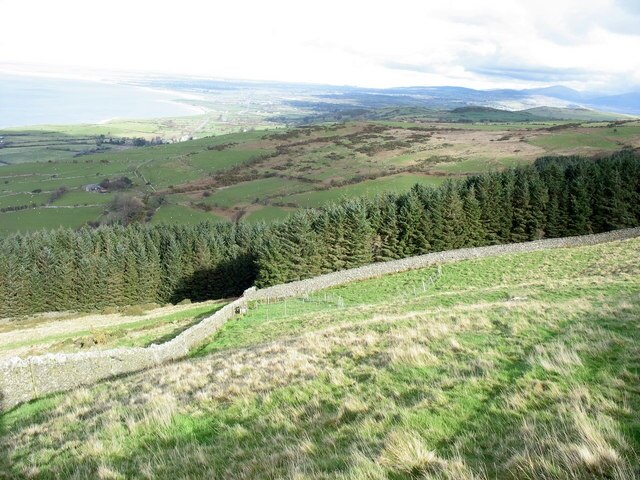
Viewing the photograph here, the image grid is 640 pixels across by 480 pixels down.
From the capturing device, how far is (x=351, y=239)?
56219mm

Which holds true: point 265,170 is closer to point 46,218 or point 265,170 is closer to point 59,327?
point 46,218

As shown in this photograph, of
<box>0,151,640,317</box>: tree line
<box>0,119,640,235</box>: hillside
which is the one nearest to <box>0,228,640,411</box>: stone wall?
<box>0,151,640,317</box>: tree line

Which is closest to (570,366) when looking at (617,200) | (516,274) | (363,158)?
(516,274)

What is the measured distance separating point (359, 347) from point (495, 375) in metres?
5.02

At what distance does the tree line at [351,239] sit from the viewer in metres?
55.3

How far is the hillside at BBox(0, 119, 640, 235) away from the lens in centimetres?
10888

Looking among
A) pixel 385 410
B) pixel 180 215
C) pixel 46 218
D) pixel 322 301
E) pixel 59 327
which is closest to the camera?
pixel 385 410

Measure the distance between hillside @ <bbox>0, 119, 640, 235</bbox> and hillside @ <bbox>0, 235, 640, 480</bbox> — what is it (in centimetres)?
6936

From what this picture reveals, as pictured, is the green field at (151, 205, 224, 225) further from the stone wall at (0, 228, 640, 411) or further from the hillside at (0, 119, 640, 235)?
the stone wall at (0, 228, 640, 411)

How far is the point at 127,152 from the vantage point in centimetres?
18662

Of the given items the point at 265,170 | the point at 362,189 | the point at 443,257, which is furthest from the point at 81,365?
the point at 265,170

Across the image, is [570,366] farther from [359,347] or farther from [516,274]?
[516,274]

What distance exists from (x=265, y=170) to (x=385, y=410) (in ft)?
467

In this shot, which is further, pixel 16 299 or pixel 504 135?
pixel 504 135
